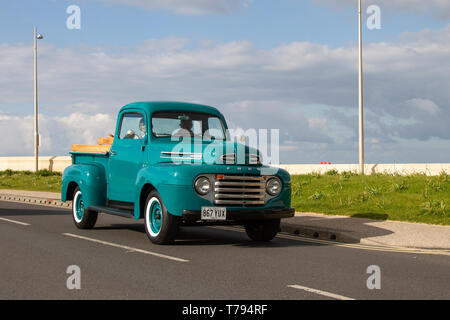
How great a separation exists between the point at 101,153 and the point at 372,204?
25.6ft

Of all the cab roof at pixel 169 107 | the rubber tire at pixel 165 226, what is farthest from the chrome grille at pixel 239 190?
the cab roof at pixel 169 107

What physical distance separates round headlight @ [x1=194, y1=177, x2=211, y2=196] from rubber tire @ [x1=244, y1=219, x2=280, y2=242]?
1754 millimetres

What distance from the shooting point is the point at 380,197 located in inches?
677

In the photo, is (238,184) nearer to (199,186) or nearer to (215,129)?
(199,186)

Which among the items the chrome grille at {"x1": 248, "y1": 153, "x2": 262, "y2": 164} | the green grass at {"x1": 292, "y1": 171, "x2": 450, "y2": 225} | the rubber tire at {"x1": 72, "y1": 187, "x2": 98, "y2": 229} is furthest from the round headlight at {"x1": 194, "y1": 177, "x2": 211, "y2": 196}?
the green grass at {"x1": 292, "y1": 171, "x2": 450, "y2": 225}

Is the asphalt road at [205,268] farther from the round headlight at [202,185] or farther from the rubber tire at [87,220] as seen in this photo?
the round headlight at [202,185]

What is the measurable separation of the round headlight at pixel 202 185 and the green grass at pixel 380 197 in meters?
6.38

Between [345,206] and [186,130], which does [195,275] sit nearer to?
[186,130]

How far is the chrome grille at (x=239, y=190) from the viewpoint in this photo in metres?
10.1

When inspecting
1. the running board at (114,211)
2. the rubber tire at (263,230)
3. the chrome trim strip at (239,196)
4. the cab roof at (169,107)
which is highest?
the cab roof at (169,107)

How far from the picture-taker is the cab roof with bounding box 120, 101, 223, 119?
11.8m

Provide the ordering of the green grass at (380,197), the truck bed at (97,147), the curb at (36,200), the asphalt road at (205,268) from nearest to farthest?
the asphalt road at (205,268) → the truck bed at (97,147) → the green grass at (380,197) → the curb at (36,200)

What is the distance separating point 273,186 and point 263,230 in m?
1.19
